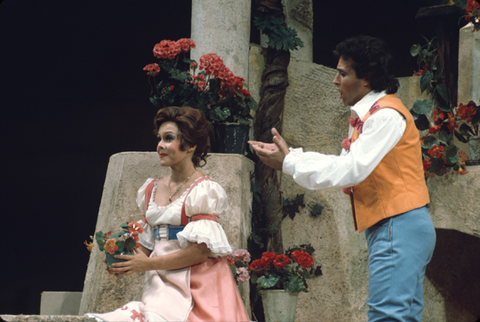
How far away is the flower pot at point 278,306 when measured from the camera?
356cm

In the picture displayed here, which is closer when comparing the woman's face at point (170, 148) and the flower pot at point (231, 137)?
the woman's face at point (170, 148)

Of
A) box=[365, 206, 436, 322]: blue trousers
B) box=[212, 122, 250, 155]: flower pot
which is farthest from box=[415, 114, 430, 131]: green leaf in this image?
box=[365, 206, 436, 322]: blue trousers

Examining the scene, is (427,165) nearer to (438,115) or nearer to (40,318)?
(438,115)

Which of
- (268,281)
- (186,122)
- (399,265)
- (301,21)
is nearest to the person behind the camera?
(399,265)

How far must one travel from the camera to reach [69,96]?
614cm

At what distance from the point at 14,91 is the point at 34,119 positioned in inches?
16.2

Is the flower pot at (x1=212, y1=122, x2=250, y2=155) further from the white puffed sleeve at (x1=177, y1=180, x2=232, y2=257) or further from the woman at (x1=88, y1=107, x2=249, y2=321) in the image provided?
the white puffed sleeve at (x1=177, y1=180, x2=232, y2=257)

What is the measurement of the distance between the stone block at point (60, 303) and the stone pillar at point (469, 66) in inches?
136

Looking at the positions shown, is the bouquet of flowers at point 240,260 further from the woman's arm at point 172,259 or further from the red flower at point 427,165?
the red flower at point 427,165

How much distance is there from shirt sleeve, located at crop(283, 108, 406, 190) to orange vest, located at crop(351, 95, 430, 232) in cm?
5

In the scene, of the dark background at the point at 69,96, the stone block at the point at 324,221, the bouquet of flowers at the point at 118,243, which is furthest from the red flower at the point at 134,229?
the dark background at the point at 69,96

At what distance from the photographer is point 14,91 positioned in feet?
18.8

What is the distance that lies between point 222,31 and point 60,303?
7.69 ft

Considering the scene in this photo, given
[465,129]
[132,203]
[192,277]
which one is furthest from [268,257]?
[465,129]
